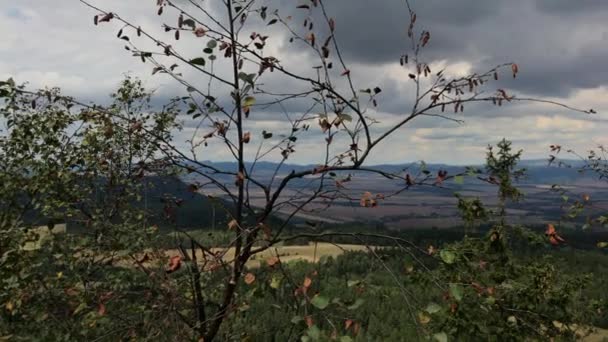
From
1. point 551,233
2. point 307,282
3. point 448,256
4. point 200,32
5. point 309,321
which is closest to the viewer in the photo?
point 448,256

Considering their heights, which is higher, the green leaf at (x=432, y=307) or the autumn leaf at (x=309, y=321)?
the green leaf at (x=432, y=307)

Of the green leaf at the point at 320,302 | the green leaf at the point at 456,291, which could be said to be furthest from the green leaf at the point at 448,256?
the green leaf at the point at 320,302

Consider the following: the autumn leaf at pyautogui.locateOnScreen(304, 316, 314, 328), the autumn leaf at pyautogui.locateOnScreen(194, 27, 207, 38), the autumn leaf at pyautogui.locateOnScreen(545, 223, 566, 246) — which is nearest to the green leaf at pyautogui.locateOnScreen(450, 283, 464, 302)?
the autumn leaf at pyautogui.locateOnScreen(304, 316, 314, 328)

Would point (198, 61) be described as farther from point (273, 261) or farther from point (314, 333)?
point (314, 333)

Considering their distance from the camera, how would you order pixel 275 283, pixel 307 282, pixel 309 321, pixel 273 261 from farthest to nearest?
pixel 275 283 < pixel 273 261 < pixel 307 282 < pixel 309 321

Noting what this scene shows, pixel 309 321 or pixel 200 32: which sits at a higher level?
pixel 200 32

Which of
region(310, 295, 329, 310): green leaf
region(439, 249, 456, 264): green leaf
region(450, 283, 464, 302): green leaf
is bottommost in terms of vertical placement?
region(310, 295, 329, 310): green leaf

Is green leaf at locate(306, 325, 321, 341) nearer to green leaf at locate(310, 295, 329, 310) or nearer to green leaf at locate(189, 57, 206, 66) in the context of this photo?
green leaf at locate(310, 295, 329, 310)

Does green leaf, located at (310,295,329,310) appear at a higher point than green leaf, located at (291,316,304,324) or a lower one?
higher

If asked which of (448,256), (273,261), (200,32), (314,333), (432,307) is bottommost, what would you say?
(314,333)

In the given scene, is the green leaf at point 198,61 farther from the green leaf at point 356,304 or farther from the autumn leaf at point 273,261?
the green leaf at point 356,304

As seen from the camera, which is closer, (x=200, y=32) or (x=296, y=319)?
(x=296, y=319)

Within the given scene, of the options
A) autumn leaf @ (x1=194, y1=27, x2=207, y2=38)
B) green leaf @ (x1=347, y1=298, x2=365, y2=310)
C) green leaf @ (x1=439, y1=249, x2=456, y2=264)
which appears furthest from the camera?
autumn leaf @ (x1=194, y1=27, x2=207, y2=38)

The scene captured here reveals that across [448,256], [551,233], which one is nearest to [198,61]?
[448,256]
